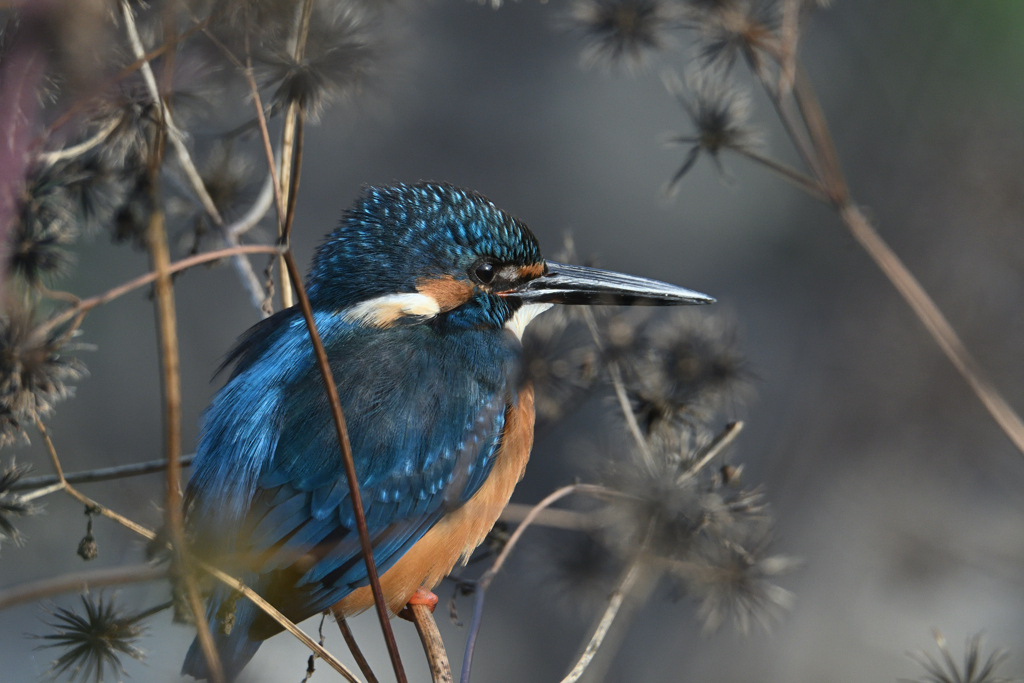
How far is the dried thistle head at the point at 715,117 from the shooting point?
2.13 metres

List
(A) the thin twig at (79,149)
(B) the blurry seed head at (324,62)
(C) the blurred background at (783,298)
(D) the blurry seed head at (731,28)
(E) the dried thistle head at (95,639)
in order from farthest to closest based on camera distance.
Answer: (C) the blurred background at (783,298)
(D) the blurry seed head at (731,28)
(A) the thin twig at (79,149)
(B) the blurry seed head at (324,62)
(E) the dried thistle head at (95,639)

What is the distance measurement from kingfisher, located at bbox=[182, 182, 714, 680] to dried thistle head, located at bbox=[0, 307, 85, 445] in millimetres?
335

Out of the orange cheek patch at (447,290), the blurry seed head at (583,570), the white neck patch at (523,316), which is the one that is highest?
the white neck patch at (523,316)

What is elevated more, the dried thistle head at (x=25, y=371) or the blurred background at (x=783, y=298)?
the blurred background at (x=783, y=298)

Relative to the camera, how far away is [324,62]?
1.72 metres

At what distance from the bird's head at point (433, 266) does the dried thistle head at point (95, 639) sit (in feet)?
2.48

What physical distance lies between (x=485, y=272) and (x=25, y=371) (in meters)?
0.94

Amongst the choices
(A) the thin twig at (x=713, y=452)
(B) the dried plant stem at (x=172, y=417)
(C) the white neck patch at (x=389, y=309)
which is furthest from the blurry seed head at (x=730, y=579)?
(B) the dried plant stem at (x=172, y=417)

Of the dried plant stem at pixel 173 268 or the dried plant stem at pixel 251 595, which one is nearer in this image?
the dried plant stem at pixel 173 268

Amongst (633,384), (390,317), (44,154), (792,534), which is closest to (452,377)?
(390,317)

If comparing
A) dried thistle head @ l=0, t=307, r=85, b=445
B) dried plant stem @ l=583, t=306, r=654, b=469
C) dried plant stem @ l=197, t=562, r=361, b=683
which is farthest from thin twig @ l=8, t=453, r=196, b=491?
dried plant stem @ l=583, t=306, r=654, b=469

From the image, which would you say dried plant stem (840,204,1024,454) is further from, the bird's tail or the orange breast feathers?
the bird's tail

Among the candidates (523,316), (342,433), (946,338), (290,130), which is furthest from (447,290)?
(946,338)

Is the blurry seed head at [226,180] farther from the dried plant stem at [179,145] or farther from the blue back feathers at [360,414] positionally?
the blue back feathers at [360,414]
